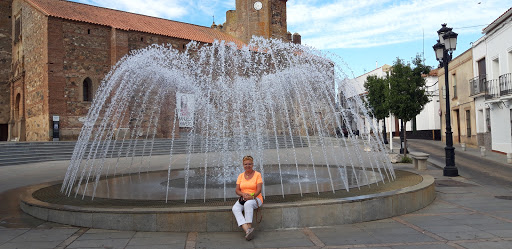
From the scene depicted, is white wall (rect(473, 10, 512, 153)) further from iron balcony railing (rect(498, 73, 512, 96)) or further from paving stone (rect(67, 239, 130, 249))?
paving stone (rect(67, 239, 130, 249))

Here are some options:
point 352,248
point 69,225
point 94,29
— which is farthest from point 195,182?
point 94,29

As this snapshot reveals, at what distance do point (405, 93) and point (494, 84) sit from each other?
4.97 meters

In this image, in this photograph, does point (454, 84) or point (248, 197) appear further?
point (454, 84)

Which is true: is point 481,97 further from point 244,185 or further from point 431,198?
point 244,185

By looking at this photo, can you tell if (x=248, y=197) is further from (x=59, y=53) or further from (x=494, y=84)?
(x=59, y=53)

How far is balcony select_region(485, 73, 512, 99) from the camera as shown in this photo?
15.3 m

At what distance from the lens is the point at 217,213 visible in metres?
4.10

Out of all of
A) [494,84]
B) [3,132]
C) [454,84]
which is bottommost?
[3,132]

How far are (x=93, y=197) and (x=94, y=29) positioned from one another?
64.7 feet

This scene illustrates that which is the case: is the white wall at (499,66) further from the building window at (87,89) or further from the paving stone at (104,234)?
the building window at (87,89)

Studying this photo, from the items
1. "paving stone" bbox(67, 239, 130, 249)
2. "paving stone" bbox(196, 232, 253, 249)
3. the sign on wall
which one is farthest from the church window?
"paving stone" bbox(196, 232, 253, 249)

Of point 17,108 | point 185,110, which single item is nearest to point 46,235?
point 185,110

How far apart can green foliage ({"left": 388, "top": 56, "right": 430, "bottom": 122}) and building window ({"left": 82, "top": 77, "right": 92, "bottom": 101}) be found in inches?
688

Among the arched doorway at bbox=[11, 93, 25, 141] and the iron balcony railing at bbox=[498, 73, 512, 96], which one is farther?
the arched doorway at bbox=[11, 93, 25, 141]
